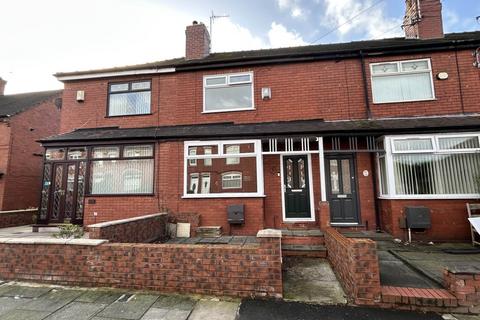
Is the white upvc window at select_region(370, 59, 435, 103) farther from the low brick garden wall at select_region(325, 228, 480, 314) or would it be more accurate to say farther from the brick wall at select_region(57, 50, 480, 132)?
the low brick garden wall at select_region(325, 228, 480, 314)

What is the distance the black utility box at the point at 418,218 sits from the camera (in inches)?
242

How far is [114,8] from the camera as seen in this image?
7586mm

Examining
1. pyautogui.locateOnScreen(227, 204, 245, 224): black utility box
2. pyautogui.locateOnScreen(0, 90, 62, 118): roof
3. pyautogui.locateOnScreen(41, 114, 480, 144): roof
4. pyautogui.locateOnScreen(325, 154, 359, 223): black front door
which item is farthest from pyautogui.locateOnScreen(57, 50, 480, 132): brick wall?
pyautogui.locateOnScreen(0, 90, 62, 118): roof

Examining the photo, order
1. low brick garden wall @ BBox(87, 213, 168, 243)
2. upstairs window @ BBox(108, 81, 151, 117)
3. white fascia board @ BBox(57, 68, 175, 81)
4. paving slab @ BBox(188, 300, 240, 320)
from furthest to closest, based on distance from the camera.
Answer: upstairs window @ BBox(108, 81, 151, 117) < white fascia board @ BBox(57, 68, 175, 81) < low brick garden wall @ BBox(87, 213, 168, 243) < paving slab @ BBox(188, 300, 240, 320)

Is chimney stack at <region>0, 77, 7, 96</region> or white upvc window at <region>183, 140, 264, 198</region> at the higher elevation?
chimney stack at <region>0, 77, 7, 96</region>

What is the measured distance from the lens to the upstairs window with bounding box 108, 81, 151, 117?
908cm

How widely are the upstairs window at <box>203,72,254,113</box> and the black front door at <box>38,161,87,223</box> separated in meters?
4.65

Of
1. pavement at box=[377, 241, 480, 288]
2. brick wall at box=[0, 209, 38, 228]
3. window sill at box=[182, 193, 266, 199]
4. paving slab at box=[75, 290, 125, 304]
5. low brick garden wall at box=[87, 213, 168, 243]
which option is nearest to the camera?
paving slab at box=[75, 290, 125, 304]

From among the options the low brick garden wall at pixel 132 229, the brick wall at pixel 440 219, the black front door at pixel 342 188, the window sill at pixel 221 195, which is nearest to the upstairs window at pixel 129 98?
the window sill at pixel 221 195

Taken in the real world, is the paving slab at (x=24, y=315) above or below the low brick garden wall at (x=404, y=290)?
below

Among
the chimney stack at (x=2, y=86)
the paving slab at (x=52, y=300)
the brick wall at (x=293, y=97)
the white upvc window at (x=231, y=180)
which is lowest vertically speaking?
the paving slab at (x=52, y=300)

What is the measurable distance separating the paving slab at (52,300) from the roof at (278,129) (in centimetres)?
476

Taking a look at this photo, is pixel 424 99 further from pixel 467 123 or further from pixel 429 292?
pixel 429 292

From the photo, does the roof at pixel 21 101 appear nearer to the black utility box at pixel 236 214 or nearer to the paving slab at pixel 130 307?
the black utility box at pixel 236 214
